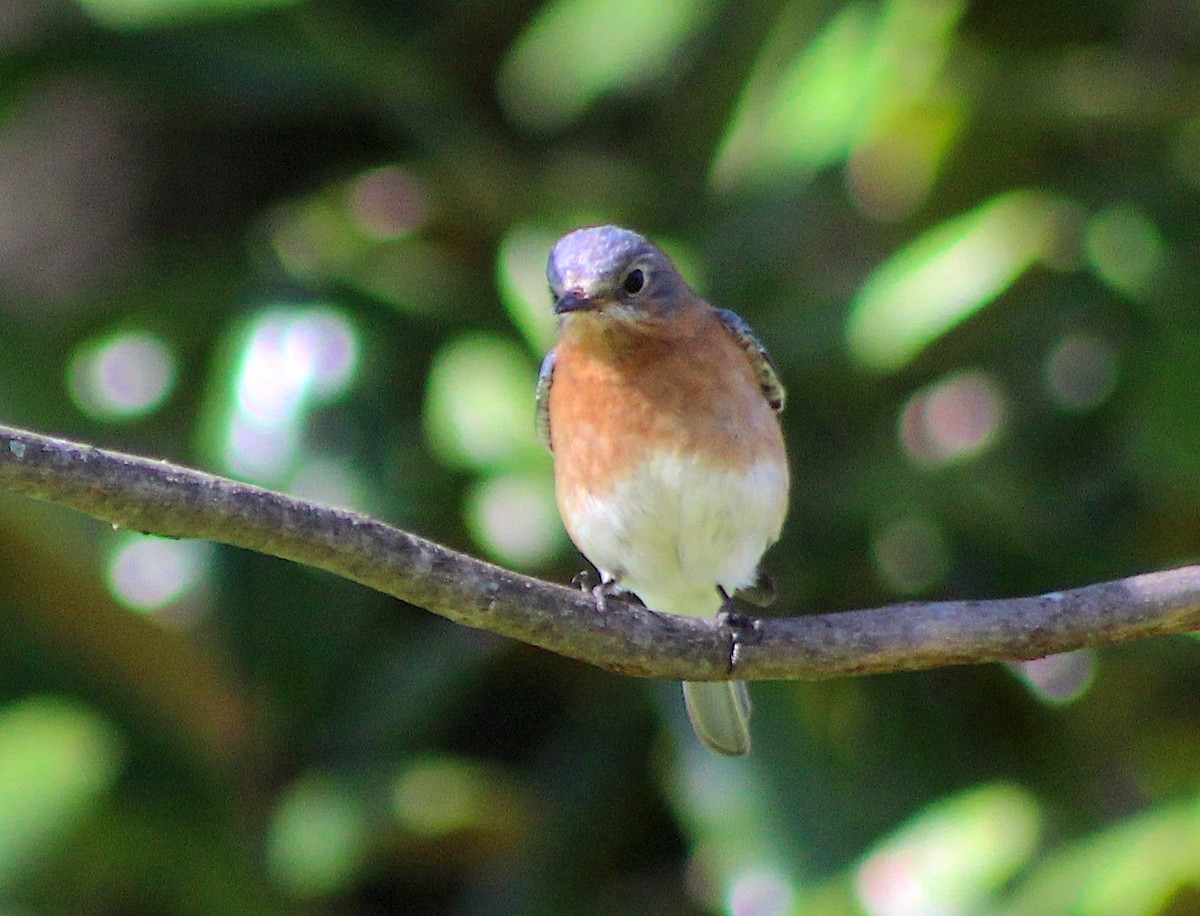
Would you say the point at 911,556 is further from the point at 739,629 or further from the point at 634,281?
the point at 739,629

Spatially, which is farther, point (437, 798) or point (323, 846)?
point (437, 798)

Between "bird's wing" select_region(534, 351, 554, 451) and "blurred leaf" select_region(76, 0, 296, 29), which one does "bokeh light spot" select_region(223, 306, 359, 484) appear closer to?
"bird's wing" select_region(534, 351, 554, 451)

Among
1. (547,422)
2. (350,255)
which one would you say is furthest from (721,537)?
(350,255)

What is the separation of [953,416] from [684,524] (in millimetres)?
2046

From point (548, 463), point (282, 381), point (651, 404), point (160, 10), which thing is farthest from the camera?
point (160, 10)

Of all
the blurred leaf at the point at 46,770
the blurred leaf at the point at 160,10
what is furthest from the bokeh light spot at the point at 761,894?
the blurred leaf at the point at 160,10

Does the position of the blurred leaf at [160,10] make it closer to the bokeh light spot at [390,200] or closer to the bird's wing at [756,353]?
the bokeh light spot at [390,200]

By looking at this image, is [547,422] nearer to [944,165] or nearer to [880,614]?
[880,614]

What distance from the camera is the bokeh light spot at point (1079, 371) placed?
224 inches

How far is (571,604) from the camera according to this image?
289cm

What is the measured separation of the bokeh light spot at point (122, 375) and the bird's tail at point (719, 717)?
2.35 meters

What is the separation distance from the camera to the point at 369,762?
5.37 metres

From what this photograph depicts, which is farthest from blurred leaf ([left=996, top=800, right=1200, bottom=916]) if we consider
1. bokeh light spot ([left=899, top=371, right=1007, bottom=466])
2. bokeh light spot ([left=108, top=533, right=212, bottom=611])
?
bokeh light spot ([left=108, top=533, right=212, bottom=611])

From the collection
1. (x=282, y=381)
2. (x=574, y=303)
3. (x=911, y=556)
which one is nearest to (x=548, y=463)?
(x=282, y=381)
